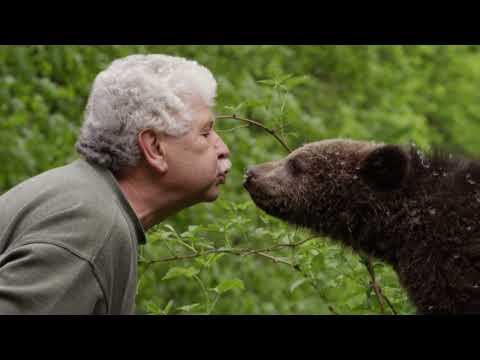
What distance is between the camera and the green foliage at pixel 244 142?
14.9ft

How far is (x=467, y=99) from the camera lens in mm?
17156

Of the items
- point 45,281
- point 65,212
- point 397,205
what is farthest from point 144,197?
point 397,205

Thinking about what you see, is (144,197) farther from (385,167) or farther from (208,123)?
(385,167)

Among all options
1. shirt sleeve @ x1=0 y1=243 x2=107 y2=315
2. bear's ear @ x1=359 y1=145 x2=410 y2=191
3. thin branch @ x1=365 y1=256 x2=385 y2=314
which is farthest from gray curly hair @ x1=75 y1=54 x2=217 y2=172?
thin branch @ x1=365 y1=256 x2=385 y2=314

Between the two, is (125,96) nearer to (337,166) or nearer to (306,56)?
(337,166)

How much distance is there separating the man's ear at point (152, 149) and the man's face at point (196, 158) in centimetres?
3

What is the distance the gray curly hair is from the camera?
3.59 meters

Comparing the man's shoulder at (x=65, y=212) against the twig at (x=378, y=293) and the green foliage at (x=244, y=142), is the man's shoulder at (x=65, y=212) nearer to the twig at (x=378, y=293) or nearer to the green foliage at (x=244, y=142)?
the green foliage at (x=244, y=142)

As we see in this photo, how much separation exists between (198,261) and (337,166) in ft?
3.36

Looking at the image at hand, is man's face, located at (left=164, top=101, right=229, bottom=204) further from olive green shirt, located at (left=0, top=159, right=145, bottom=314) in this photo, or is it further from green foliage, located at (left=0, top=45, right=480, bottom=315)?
green foliage, located at (left=0, top=45, right=480, bottom=315)

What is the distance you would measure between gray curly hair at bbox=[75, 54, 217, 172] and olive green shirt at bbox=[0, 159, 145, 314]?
0.21 meters

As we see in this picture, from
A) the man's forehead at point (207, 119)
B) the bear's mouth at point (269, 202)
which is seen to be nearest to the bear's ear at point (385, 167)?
the bear's mouth at point (269, 202)

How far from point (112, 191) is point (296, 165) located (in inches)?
69.0

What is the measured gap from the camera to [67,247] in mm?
2992
